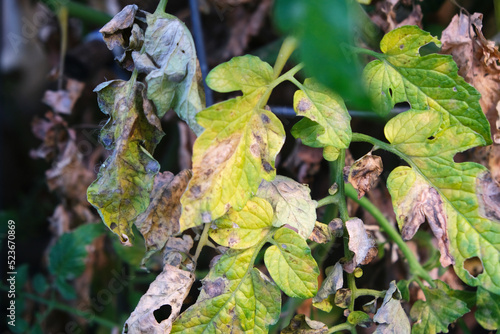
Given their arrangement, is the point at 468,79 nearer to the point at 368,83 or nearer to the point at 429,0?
the point at 368,83

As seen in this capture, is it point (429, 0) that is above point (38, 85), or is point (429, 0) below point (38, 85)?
above

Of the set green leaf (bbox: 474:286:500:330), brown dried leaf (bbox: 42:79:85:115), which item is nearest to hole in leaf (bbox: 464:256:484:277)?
green leaf (bbox: 474:286:500:330)

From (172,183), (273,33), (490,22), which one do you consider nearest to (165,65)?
(172,183)

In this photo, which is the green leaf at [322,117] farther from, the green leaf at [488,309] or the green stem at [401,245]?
the green leaf at [488,309]

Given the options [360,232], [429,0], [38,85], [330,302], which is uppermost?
[429,0]

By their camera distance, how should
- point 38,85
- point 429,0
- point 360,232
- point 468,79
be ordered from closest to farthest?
point 360,232 → point 468,79 → point 429,0 → point 38,85

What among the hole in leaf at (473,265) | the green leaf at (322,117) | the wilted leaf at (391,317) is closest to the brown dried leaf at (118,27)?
the green leaf at (322,117)

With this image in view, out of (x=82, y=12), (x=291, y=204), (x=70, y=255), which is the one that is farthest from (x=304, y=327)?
(x=82, y=12)

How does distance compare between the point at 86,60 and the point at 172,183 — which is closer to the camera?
the point at 172,183

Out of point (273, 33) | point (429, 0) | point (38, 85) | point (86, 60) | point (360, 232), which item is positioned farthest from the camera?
point (38, 85)
